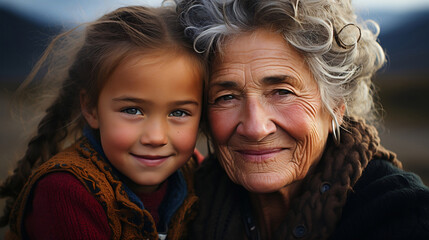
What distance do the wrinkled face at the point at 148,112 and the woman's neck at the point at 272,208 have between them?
657 mm

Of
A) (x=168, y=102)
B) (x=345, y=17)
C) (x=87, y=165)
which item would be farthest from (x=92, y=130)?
(x=345, y=17)

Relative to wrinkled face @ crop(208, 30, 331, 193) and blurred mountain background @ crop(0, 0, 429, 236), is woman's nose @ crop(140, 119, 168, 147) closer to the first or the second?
wrinkled face @ crop(208, 30, 331, 193)

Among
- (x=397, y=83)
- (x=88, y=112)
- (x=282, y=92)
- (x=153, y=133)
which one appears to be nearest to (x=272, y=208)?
(x=282, y=92)

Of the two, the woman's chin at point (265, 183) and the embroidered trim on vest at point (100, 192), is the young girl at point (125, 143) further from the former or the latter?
the woman's chin at point (265, 183)

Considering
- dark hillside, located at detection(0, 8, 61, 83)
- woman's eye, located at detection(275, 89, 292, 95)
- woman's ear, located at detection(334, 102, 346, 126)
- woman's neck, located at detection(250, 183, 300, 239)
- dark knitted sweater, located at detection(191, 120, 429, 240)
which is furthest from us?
dark hillside, located at detection(0, 8, 61, 83)

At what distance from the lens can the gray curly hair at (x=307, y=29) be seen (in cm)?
201

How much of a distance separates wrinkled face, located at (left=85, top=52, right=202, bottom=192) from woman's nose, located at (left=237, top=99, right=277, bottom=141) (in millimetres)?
311

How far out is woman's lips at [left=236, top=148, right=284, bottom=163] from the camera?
211cm

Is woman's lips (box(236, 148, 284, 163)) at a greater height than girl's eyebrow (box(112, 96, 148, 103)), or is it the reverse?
girl's eyebrow (box(112, 96, 148, 103))

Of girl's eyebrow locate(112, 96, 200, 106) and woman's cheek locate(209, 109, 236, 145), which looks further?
woman's cheek locate(209, 109, 236, 145)

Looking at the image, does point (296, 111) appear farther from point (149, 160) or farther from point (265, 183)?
point (149, 160)

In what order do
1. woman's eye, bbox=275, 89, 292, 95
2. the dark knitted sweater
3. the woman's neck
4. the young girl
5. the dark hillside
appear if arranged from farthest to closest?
the dark hillside
the woman's neck
woman's eye, bbox=275, 89, 292, 95
the young girl
the dark knitted sweater

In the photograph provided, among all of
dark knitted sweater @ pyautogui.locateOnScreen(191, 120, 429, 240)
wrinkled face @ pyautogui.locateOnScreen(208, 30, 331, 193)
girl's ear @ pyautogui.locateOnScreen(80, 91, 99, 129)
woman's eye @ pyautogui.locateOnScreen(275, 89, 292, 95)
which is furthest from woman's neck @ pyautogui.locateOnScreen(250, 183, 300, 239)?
girl's ear @ pyautogui.locateOnScreen(80, 91, 99, 129)

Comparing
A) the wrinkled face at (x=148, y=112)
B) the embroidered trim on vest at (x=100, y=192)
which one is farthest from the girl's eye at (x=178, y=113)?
the embroidered trim on vest at (x=100, y=192)
